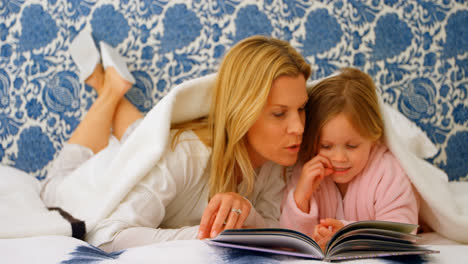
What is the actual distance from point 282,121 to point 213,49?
76 centimetres

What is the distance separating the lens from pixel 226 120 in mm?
1356

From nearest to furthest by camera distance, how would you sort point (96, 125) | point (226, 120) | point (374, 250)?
1. point (374, 250)
2. point (226, 120)
3. point (96, 125)

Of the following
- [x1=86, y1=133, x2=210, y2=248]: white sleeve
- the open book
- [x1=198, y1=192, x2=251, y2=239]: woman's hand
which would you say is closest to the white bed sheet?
the open book

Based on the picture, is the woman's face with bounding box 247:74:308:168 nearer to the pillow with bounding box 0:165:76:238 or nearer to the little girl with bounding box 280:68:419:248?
the little girl with bounding box 280:68:419:248

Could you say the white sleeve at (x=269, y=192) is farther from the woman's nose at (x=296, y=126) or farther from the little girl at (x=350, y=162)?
the woman's nose at (x=296, y=126)

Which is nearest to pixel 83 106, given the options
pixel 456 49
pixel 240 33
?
pixel 240 33

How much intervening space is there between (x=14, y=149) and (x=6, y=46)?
0.50 meters

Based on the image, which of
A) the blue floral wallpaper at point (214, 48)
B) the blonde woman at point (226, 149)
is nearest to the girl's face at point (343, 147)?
the blonde woman at point (226, 149)

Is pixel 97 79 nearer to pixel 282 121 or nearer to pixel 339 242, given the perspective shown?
pixel 282 121

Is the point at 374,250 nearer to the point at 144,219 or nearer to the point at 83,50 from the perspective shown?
the point at 144,219

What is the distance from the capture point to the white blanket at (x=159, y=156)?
1.26 metres

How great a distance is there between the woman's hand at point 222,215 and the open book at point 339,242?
0.54 feet

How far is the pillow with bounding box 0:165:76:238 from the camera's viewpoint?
1091 millimetres

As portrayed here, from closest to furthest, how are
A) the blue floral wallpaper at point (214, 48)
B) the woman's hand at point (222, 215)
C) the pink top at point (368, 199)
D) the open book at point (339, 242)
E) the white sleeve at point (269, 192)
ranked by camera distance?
the open book at point (339, 242) → the woman's hand at point (222, 215) → the pink top at point (368, 199) → the white sleeve at point (269, 192) → the blue floral wallpaper at point (214, 48)
